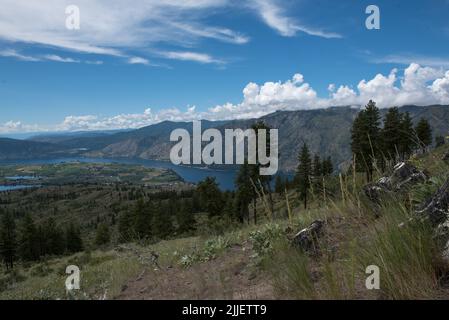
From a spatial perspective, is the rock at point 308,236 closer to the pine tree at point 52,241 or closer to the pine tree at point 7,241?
the pine tree at point 7,241

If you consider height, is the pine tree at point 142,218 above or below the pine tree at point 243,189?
below

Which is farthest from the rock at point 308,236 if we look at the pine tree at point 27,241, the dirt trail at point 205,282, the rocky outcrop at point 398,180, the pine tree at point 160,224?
the pine tree at point 27,241

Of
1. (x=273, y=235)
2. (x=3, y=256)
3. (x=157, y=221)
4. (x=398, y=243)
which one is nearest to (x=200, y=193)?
(x=157, y=221)

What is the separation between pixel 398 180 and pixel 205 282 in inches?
176

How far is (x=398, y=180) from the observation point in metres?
6.60

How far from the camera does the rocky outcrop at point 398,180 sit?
20.2 feet

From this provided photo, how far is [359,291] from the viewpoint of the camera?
4.00 metres

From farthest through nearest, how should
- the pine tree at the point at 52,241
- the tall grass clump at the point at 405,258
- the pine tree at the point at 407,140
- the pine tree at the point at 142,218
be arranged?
the pine tree at the point at 52,241
the pine tree at the point at 142,218
the pine tree at the point at 407,140
the tall grass clump at the point at 405,258

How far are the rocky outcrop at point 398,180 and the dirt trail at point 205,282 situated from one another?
266 cm

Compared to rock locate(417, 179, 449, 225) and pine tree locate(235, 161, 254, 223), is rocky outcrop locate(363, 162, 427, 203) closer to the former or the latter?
rock locate(417, 179, 449, 225)

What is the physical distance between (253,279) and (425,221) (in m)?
2.83

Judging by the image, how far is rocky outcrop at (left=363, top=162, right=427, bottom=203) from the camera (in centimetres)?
617

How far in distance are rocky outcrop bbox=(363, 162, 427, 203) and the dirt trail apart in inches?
105

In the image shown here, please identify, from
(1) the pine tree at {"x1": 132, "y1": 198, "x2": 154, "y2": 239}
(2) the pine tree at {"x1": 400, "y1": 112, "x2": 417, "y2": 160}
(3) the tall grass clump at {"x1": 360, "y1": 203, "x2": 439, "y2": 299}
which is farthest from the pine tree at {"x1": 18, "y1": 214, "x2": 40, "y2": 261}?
(3) the tall grass clump at {"x1": 360, "y1": 203, "x2": 439, "y2": 299}
